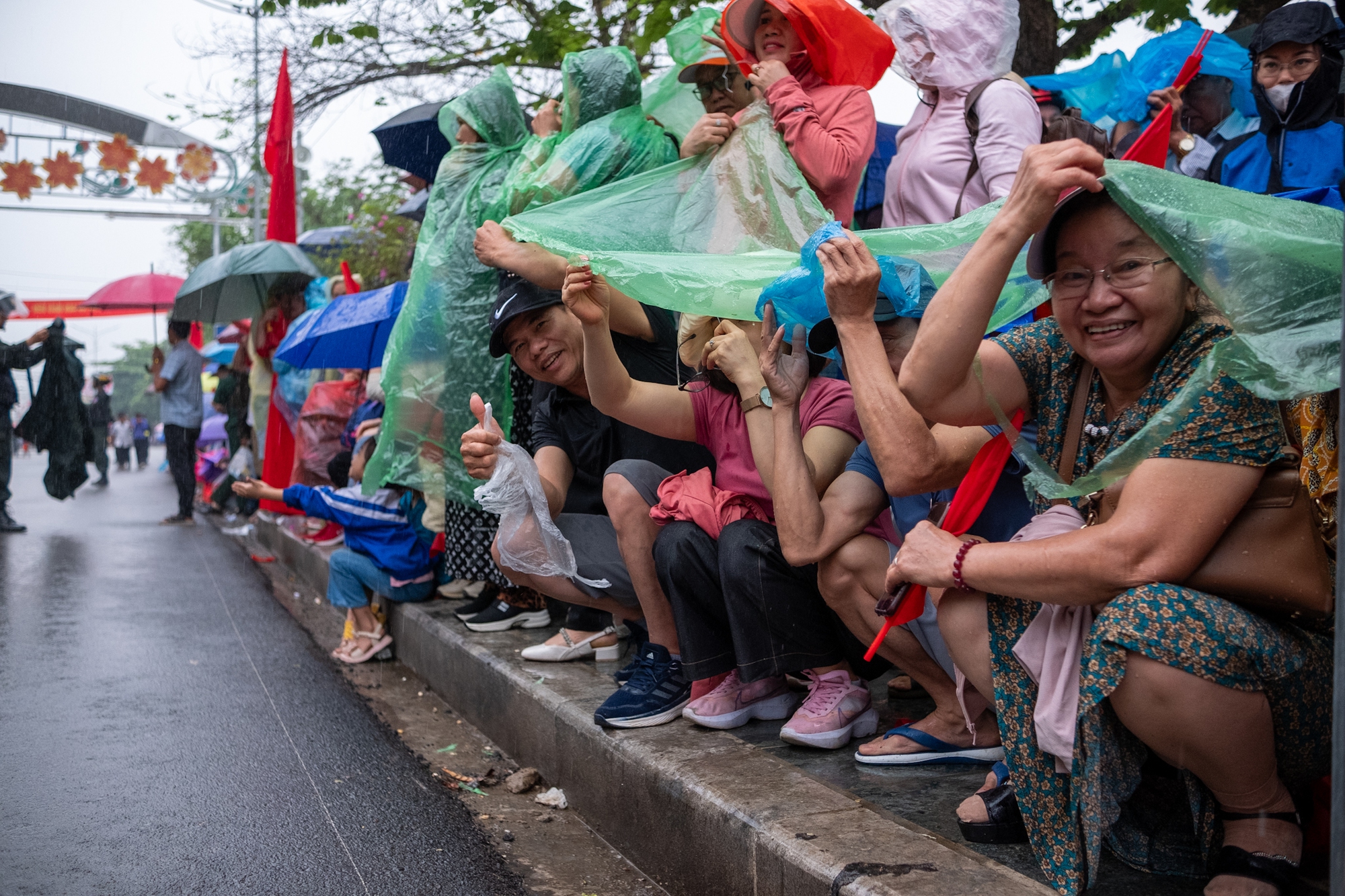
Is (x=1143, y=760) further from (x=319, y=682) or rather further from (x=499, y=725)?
(x=319, y=682)

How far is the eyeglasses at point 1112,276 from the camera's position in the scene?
1.97 m

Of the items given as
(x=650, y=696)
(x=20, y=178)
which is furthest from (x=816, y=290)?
(x=20, y=178)

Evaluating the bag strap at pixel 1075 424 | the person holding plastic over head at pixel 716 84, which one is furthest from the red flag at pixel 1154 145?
the person holding plastic over head at pixel 716 84

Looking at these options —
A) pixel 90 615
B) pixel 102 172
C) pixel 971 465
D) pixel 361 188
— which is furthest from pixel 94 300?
pixel 971 465

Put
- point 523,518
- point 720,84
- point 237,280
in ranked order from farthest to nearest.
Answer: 1. point 237,280
2. point 720,84
3. point 523,518

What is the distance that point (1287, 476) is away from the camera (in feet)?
6.22

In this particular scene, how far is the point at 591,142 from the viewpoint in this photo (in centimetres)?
417

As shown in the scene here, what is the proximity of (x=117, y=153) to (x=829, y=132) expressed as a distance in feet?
45.6

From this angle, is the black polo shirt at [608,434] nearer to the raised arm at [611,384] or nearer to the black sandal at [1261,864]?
the raised arm at [611,384]

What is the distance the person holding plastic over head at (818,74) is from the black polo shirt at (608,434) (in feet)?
2.56

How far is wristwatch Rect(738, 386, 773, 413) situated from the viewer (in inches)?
120

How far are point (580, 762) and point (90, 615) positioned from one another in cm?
424

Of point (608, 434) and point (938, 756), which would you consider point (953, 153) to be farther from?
point (938, 756)

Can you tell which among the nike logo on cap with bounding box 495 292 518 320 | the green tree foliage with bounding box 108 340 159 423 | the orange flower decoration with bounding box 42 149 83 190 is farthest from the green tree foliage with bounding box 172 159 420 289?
the green tree foliage with bounding box 108 340 159 423
